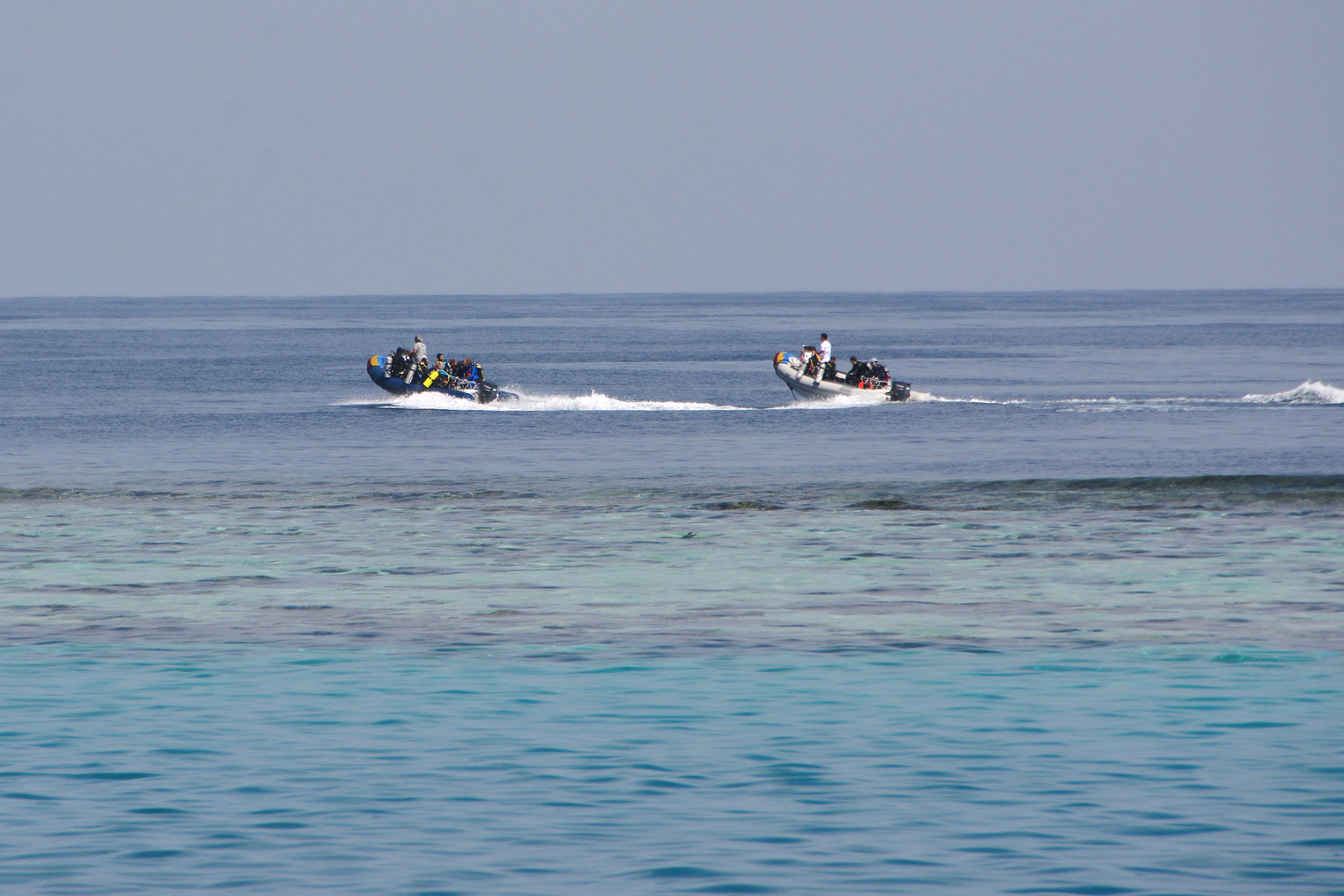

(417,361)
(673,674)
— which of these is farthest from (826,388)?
(673,674)

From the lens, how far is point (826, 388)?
2089 inches

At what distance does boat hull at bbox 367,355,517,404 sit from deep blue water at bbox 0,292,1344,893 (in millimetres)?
14753

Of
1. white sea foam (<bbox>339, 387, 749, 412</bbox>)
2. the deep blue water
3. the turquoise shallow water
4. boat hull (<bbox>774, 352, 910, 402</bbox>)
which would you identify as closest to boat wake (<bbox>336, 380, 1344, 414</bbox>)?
white sea foam (<bbox>339, 387, 749, 412</bbox>)

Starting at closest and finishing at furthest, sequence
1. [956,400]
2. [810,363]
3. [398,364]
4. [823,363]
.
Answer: [823,363] → [810,363] → [398,364] → [956,400]

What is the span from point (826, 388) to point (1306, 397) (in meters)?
17.3

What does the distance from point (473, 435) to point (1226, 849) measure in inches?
1439

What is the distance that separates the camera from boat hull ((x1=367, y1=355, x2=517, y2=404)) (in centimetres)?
5247

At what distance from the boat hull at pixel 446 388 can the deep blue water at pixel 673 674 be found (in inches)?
581

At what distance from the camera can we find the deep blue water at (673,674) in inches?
360

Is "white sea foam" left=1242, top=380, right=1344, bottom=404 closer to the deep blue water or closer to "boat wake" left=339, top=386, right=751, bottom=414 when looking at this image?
"boat wake" left=339, top=386, right=751, bottom=414

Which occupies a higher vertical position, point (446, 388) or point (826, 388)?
point (826, 388)

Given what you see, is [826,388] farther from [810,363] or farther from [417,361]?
Result: [417,361]

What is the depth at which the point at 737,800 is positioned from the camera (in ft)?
33.0

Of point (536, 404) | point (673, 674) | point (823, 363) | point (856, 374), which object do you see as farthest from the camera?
point (536, 404)
